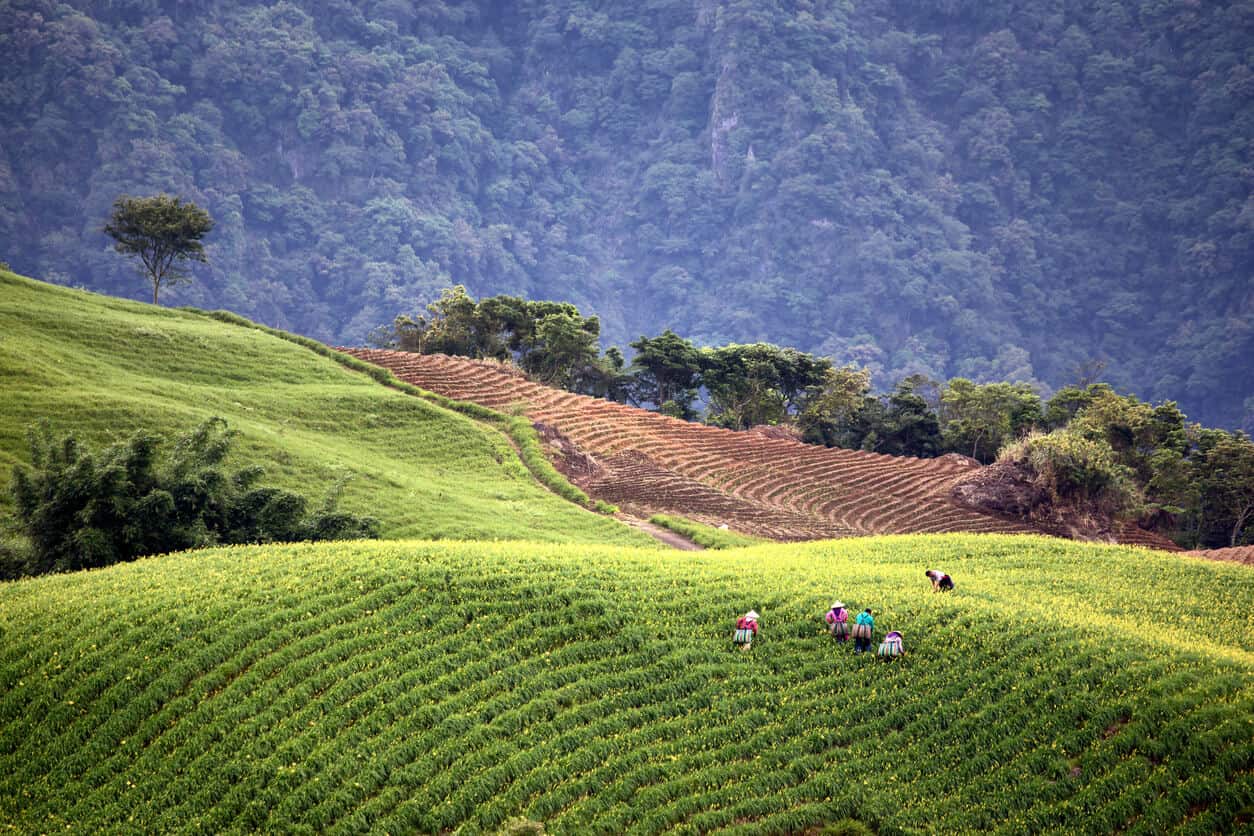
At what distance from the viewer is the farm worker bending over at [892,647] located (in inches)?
834

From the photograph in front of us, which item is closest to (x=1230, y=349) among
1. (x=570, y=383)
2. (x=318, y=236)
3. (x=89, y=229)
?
(x=570, y=383)

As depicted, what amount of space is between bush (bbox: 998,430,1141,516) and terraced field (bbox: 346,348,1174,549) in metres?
2.41

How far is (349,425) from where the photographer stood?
162 ft

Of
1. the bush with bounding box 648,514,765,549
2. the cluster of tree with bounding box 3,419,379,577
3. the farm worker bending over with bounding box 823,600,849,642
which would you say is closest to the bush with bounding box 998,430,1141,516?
the bush with bounding box 648,514,765,549

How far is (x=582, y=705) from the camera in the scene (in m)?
19.8

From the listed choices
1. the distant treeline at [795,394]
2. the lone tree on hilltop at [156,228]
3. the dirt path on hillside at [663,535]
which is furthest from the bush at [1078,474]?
the lone tree on hilltop at [156,228]

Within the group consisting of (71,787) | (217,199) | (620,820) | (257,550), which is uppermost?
(217,199)

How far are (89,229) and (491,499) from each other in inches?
6502

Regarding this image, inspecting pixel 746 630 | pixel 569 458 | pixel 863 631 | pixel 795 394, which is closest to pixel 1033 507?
pixel 569 458

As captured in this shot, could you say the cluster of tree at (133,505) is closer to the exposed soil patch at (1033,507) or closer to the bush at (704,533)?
the bush at (704,533)

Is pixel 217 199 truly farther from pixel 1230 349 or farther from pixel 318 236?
pixel 1230 349

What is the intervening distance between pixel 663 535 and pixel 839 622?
21501mm

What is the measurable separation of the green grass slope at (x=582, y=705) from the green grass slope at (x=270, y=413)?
12995mm

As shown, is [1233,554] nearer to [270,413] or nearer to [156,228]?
[270,413]
